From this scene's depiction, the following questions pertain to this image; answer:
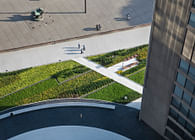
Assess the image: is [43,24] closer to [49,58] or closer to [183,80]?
[49,58]

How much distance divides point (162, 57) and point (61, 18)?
27386mm

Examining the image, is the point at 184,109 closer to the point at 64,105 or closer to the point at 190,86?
the point at 190,86

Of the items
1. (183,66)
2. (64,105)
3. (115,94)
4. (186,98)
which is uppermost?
(183,66)

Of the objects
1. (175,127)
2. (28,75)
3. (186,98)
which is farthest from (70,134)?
(186,98)

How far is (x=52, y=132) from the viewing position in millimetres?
39094

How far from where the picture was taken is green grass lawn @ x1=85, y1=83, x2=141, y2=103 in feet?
144

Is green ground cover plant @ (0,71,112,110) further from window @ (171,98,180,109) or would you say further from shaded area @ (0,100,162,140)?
window @ (171,98,180,109)

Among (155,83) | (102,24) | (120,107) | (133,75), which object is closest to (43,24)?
(102,24)

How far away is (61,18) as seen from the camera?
5616cm

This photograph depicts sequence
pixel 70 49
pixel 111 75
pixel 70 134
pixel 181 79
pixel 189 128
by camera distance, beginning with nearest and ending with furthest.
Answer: pixel 181 79 → pixel 189 128 → pixel 70 134 → pixel 111 75 → pixel 70 49

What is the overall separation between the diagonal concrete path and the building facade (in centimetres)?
713

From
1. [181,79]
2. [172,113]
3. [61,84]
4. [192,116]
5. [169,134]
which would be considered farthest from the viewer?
[61,84]

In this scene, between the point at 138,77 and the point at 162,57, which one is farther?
the point at 138,77

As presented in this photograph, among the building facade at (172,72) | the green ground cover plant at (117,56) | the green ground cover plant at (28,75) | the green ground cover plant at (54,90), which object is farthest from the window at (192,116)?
the green ground cover plant at (28,75)
